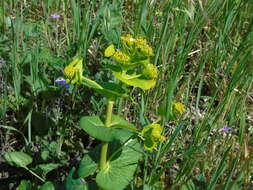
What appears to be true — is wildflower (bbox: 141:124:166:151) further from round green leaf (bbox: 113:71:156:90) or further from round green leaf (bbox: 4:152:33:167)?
round green leaf (bbox: 4:152:33:167)

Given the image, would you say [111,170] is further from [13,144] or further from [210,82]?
[210,82]

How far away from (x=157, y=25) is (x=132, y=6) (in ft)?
0.63

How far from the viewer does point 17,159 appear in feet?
4.09

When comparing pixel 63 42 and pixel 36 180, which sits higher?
pixel 63 42

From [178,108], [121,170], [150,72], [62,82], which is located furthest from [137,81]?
[62,82]

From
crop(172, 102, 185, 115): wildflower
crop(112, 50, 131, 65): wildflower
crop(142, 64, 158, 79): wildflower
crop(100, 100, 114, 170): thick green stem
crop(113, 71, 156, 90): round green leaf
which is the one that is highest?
crop(112, 50, 131, 65): wildflower

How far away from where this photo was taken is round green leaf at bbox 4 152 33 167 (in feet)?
4.05

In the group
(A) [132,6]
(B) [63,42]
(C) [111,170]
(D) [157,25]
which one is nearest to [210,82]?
(D) [157,25]

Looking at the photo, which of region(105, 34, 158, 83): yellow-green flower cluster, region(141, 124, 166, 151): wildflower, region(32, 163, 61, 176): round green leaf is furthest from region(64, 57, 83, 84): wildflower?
region(32, 163, 61, 176): round green leaf

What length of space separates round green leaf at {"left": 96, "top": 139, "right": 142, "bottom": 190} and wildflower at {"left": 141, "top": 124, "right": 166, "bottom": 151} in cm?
14

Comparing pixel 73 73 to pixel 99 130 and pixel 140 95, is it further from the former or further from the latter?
pixel 140 95

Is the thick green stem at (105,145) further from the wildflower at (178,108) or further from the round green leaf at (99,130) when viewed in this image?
the wildflower at (178,108)

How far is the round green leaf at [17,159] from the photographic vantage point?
1235mm

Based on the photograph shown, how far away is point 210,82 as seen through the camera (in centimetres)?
178
